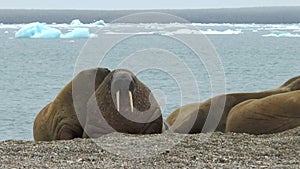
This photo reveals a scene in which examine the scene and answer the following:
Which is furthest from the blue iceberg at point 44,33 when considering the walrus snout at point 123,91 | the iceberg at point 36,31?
the walrus snout at point 123,91

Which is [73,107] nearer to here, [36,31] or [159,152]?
[159,152]

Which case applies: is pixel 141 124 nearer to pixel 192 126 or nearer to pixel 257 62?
pixel 192 126

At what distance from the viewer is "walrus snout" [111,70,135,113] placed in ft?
20.1

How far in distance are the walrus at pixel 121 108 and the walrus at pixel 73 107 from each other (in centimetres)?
19

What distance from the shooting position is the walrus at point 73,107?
663cm

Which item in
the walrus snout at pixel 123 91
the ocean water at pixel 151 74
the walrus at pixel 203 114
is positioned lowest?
the ocean water at pixel 151 74

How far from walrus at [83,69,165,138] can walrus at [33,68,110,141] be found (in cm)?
19

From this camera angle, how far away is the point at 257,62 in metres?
33.8

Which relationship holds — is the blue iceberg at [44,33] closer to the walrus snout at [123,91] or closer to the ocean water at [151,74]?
the ocean water at [151,74]

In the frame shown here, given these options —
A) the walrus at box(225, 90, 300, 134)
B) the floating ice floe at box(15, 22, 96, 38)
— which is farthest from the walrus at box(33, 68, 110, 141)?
the floating ice floe at box(15, 22, 96, 38)

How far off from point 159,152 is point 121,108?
1099 millimetres

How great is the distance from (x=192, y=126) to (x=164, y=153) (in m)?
2.21

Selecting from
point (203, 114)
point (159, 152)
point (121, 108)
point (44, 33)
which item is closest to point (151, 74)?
point (44, 33)

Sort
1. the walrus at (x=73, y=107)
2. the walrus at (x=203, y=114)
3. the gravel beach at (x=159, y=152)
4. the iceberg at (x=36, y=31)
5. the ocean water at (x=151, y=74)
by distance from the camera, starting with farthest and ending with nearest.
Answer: the iceberg at (x=36, y=31) → the ocean water at (x=151, y=74) → the walrus at (x=203, y=114) → the walrus at (x=73, y=107) → the gravel beach at (x=159, y=152)
